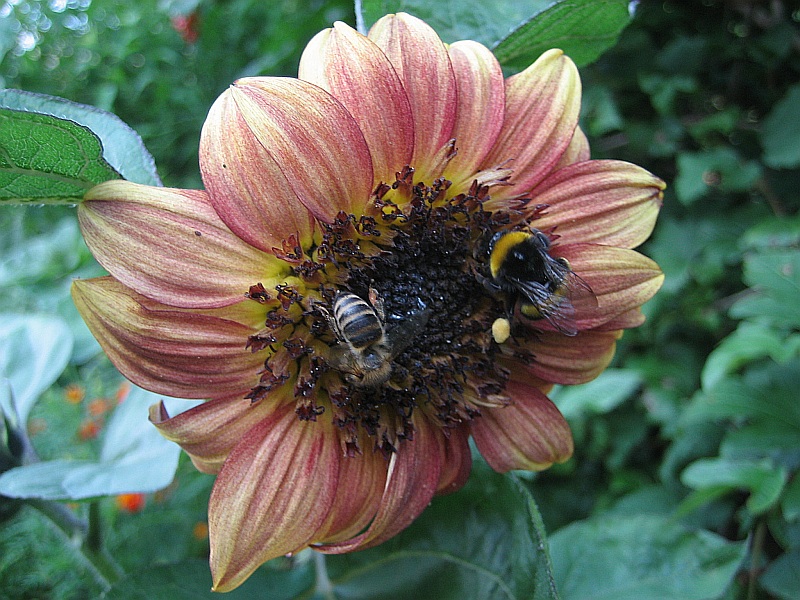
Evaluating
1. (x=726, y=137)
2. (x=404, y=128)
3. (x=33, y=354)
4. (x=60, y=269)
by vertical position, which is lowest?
(x=60, y=269)

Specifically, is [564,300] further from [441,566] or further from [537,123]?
[441,566]

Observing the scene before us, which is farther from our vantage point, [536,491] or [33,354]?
[536,491]

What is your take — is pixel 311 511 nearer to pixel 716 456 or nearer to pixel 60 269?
pixel 716 456

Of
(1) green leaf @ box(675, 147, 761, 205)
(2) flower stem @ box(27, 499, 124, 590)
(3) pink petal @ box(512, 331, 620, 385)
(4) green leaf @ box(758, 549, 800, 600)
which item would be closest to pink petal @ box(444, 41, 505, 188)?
(3) pink petal @ box(512, 331, 620, 385)

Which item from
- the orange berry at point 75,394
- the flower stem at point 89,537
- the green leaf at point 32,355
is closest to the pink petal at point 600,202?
the flower stem at point 89,537

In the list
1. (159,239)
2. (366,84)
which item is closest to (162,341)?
(159,239)

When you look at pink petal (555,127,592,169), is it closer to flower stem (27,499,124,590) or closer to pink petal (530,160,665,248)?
pink petal (530,160,665,248)

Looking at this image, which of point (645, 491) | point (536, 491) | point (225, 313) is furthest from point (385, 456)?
point (536, 491)
